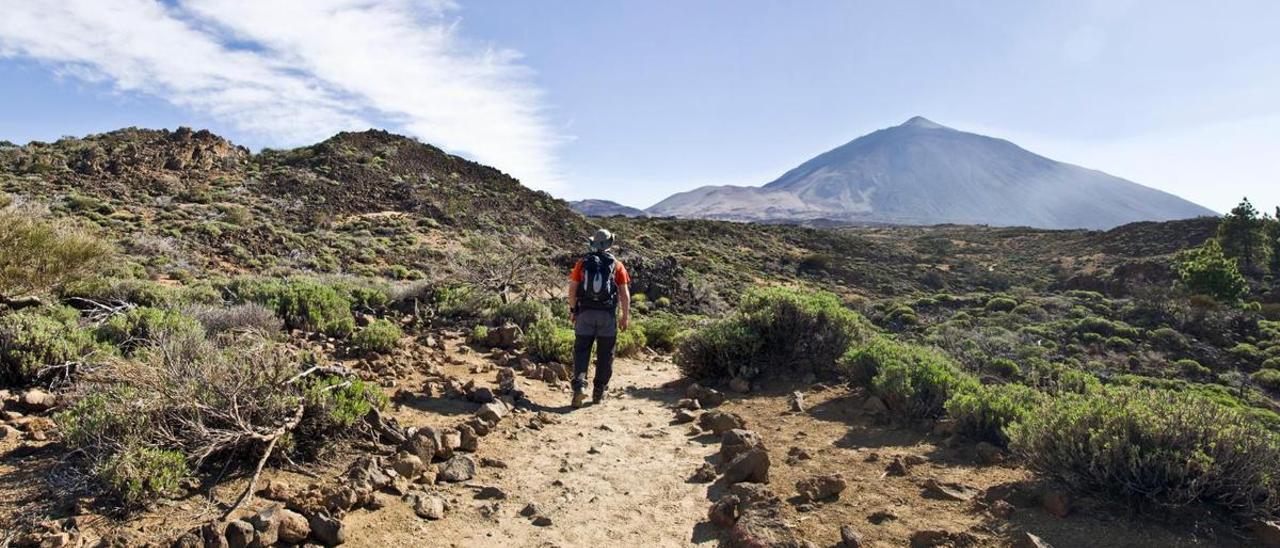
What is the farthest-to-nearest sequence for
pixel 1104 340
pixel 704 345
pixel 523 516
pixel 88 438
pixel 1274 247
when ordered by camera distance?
pixel 1274 247 < pixel 1104 340 < pixel 704 345 < pixel 523 516 < pixel 88 438

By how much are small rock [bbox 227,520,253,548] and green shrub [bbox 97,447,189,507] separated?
0.44 meters

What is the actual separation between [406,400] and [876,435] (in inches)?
132

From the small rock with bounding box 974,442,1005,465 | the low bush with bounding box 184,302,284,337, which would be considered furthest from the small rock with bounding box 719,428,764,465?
the low bush with bounding box 184,302,284,337

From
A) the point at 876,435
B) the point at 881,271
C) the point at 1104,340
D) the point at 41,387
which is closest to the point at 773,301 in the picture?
the point at 876,435

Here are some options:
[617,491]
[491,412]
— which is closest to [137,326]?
[491,412]

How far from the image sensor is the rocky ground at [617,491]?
261 cm

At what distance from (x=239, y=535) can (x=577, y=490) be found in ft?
5.31

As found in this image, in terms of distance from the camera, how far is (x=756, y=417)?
5.02 metres

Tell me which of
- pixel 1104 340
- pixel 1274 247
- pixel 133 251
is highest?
pixel 1274 247

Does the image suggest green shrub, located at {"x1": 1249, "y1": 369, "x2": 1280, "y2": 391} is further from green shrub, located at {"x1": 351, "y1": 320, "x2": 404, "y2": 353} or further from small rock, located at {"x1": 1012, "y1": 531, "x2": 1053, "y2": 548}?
green shrub, located at {"x1": 351, "y1": 320, "x2": 404, "y2": 353}

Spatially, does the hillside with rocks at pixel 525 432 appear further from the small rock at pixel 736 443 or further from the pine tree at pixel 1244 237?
the pine tree at pixel 1244 237

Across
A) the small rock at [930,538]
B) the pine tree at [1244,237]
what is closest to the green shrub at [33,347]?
the small rock at [930,538]

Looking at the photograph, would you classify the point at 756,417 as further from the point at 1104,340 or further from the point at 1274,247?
the point at 1274,247

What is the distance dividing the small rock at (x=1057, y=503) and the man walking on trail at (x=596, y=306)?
320cm
